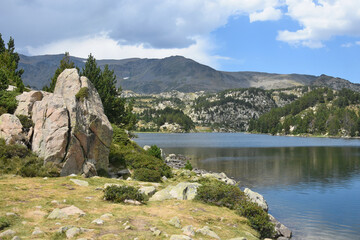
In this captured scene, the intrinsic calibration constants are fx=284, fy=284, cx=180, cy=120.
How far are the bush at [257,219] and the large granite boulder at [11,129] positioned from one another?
19404 millimetres

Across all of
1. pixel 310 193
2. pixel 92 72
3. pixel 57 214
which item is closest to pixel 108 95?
pixel 92 72

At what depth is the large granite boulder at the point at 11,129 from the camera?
2441 cm

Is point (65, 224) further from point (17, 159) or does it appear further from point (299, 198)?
point (299, 198)

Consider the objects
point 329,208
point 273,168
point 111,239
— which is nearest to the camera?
point 111,239

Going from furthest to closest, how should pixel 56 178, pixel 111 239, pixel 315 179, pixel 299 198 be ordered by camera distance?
1. pixel 315 179
2. pixel 299 198
3. pixel 56 178
4. pixel 111 239

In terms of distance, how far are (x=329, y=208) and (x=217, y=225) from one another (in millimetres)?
20935

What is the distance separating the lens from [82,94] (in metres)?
28.8

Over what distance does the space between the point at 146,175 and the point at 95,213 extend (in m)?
14.4

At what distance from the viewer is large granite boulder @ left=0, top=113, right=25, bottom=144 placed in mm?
24406

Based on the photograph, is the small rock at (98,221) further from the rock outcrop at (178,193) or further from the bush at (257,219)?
the bush at (257,219)

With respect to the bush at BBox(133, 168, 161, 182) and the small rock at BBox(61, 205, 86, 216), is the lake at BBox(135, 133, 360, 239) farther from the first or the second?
the small rock at BBox(61, 205, 86, 216)

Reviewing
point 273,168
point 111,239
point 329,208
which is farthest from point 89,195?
point 273,168

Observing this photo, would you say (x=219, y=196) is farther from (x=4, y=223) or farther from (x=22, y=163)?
(x=22, y=163)

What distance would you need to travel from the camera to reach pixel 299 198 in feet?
115
